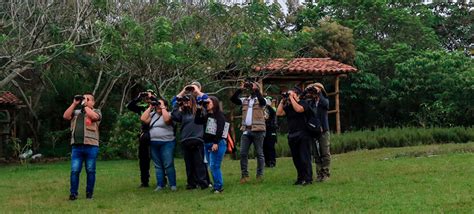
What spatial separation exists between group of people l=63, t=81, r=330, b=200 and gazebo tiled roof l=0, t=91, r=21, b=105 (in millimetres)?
14610

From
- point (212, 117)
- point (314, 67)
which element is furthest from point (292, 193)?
point (314, 67)

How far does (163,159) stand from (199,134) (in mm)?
763

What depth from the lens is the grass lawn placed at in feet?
25.3

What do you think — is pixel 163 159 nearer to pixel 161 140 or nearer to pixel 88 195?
pixel 161 140

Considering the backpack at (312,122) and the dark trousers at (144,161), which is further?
the dark trousers at (144,161)

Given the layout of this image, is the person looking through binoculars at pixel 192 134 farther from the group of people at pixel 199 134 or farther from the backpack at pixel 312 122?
the backpack at pixel 312 122

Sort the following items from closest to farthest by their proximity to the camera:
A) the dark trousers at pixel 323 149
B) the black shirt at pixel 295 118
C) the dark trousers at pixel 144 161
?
the black shirt at pixel 295 118, the dark trousers at pixel 323 149, the dark trousers at pixel 144 161

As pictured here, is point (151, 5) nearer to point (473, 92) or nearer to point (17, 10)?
point (17, 10)

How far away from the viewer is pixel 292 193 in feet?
29.6

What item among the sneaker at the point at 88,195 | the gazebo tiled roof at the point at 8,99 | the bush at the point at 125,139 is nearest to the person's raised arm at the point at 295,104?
the sneaker at the point at 88,195

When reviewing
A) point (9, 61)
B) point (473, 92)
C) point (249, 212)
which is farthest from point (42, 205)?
point (473, 92)

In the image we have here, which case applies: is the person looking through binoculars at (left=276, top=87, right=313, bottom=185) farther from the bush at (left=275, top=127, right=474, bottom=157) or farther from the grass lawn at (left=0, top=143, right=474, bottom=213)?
the bush at (left=275, top=127, right=474, bottom=157)

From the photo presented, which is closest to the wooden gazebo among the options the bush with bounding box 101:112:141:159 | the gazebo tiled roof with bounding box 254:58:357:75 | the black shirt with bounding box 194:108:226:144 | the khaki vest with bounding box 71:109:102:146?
the gazebo tiled roof with bounding box 254:58:357:75

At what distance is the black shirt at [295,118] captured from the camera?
9.95 metres
